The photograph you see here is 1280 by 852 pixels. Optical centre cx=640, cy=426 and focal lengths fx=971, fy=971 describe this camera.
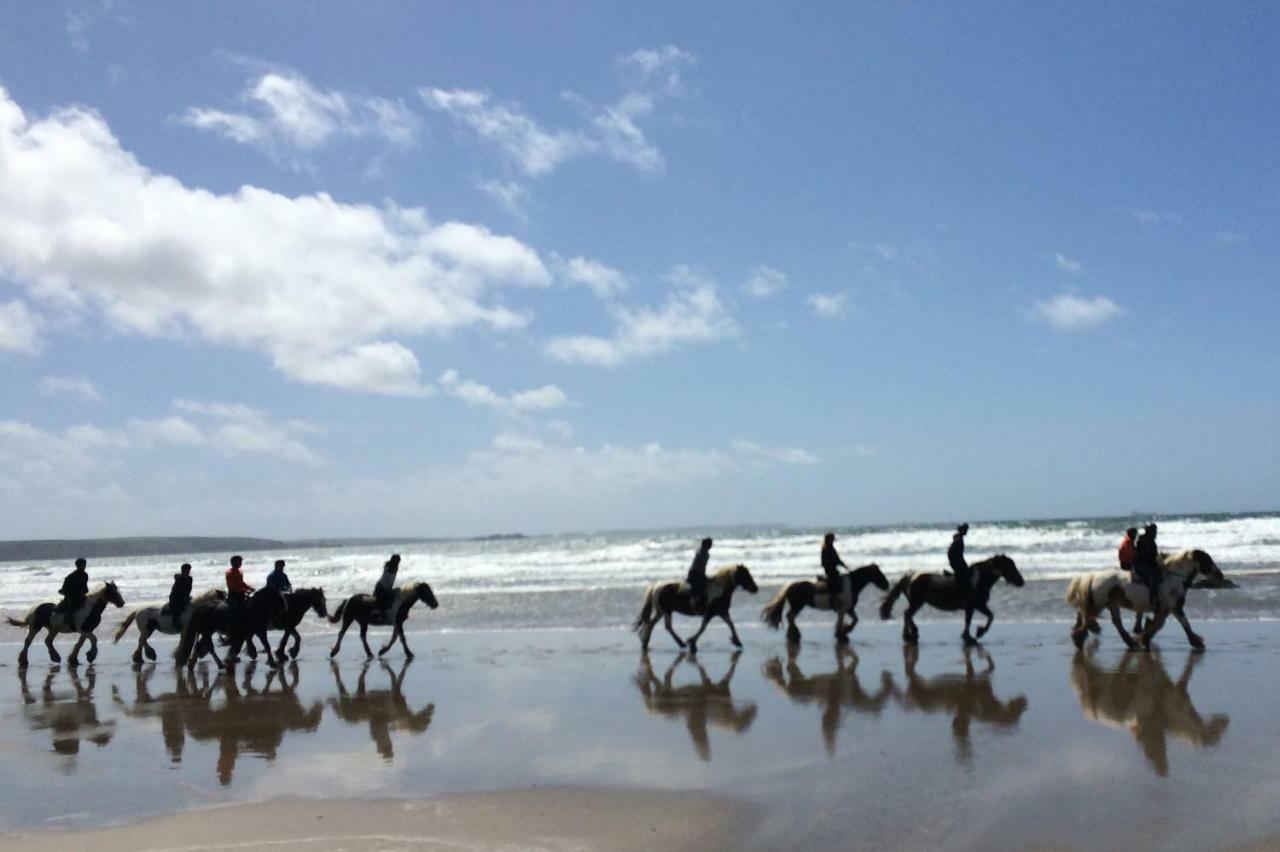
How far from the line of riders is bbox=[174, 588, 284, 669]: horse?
0.6 inches

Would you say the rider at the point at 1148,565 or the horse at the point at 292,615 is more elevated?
the rider at the point at 1148,565

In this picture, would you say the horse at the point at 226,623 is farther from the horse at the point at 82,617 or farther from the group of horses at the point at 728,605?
the horse at the point at 82,617

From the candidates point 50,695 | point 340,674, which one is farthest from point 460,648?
point 50,695

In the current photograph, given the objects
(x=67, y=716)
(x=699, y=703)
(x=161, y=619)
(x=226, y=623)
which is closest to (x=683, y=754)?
(x=699, y=703)

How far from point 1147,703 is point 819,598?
6.57m

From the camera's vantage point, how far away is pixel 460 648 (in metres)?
15.9

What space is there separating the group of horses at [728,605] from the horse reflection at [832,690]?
76.3 inches

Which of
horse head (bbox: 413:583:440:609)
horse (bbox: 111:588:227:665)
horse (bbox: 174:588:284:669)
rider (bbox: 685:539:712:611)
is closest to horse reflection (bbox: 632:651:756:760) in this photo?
rider (bbox: 685:539:712:611)

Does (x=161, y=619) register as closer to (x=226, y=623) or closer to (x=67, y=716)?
(x=226, y=623)

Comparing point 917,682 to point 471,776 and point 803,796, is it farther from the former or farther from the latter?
point 471,776

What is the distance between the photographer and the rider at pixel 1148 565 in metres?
12.8

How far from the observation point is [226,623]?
14625 mm

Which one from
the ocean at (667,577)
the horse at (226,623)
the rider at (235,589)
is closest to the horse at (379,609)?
the horse at (226,623)

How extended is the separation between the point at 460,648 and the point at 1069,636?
9398 mm
